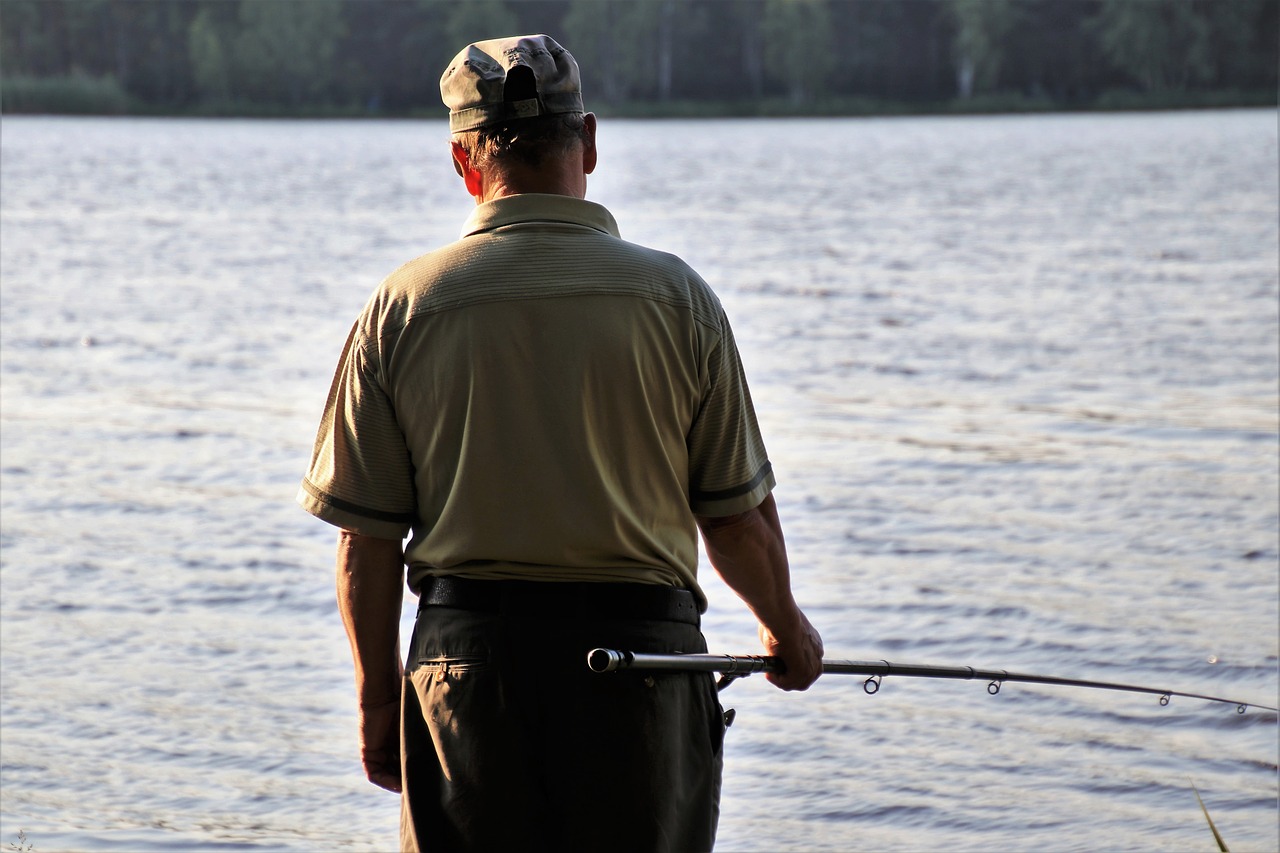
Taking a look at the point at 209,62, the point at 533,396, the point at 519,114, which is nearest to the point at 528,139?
the point at 519,114

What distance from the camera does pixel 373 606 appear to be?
236 cm

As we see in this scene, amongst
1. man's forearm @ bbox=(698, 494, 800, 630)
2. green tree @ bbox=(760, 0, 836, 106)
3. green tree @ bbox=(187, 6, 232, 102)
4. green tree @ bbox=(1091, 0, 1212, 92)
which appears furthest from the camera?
green tree @ bbox=(760, 0, 836, 106)

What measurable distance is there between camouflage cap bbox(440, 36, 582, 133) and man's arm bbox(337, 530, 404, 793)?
Answer: 0.61 meters

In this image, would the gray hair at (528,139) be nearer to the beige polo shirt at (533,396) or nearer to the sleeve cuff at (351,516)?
the beige polo shirt at (533,396)

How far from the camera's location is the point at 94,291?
1695 cm

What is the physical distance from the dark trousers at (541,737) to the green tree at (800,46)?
272 ft

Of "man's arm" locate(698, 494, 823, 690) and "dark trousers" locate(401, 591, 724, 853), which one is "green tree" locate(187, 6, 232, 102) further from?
"dark trousers" locate(401, 591, 724, 853)

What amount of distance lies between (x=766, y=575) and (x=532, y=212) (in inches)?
25.2

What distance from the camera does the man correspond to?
2.18 meters

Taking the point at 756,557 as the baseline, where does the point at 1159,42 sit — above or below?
above

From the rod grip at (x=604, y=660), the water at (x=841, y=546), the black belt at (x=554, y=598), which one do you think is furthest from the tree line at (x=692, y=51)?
the rod grip at (x=604, y=660)

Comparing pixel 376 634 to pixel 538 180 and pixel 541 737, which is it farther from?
pixel 538 180

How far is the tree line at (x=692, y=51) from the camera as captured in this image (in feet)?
270

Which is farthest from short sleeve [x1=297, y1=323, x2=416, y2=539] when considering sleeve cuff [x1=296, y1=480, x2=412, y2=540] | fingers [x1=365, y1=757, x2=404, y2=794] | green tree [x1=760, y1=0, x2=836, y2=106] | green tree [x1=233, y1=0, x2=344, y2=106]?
green tree [x1=233, y1=0, x2=344, y2=106]
